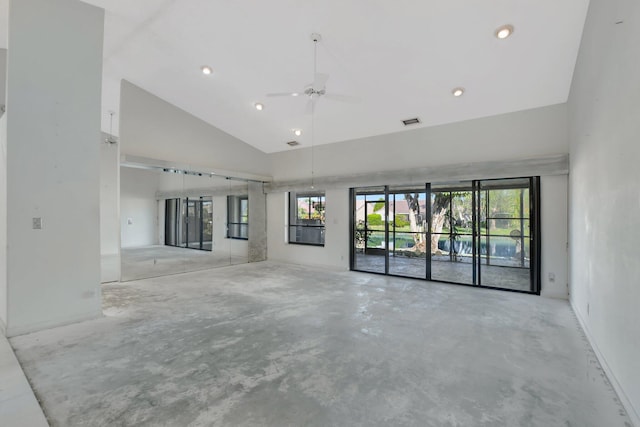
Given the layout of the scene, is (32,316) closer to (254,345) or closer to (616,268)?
(254,345)

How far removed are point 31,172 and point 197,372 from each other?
308 cm

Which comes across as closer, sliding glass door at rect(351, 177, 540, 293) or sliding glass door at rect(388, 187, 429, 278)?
sliding glass door at rect(351, 177, 540, 293)

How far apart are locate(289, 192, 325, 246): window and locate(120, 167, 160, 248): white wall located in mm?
3483

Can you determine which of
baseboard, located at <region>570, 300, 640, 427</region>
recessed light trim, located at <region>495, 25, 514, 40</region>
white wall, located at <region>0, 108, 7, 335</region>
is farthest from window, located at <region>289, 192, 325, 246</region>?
white wall, located at <region>0, 108, 7, 335</region>

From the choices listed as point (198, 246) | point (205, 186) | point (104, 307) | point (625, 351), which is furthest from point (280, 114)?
point (625, 351)

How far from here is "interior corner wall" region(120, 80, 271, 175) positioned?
5906 mm

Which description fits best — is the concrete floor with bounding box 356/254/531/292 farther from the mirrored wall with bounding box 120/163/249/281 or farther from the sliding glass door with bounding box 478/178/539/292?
the mirrored wall with bounding box 120/163/249/281

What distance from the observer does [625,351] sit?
2211 millimetres

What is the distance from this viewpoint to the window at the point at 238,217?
27.2ft

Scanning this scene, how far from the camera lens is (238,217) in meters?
8.46

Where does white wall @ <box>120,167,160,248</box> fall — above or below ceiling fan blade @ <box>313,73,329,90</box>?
below

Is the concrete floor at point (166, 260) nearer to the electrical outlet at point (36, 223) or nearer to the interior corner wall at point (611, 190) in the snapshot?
the electrical outlet at point (36, 223)

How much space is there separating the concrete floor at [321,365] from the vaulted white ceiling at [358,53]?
350 cm

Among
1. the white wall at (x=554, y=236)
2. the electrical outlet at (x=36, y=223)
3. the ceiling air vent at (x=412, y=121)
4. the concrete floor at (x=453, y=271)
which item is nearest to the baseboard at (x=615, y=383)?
the white wall at (x=554, y=236)
